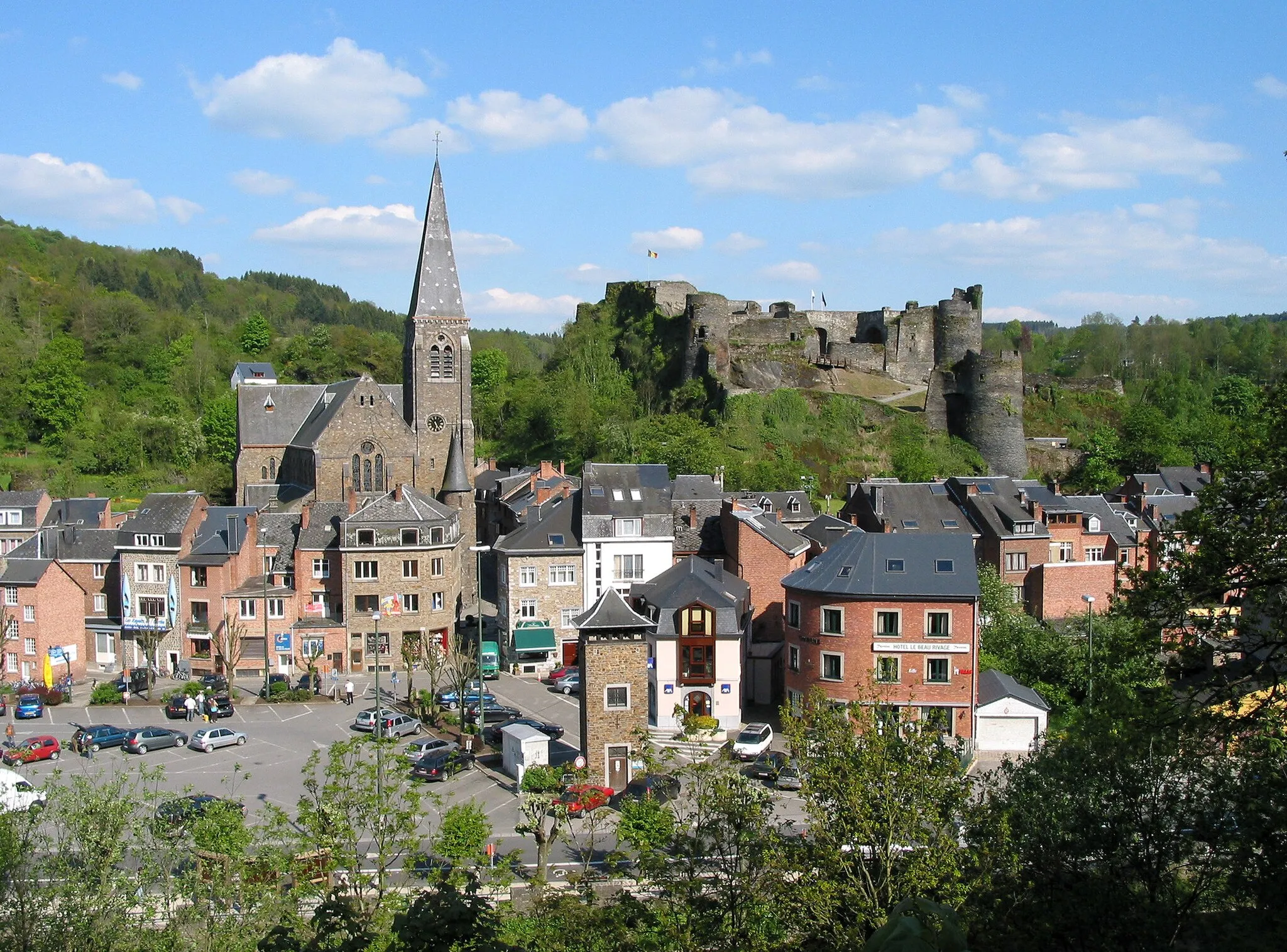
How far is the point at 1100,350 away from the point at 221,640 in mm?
85982

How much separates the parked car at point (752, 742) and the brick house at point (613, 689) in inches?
158

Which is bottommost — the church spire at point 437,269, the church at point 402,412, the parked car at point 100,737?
the parked car at point 100,737

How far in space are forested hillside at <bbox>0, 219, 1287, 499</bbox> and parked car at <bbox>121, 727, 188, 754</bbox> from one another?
3351 centimetres

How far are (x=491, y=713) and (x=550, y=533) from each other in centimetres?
897

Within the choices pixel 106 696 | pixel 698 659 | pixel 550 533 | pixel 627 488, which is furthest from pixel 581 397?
pixel 698 659

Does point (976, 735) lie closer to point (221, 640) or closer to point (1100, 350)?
point (221, 640)

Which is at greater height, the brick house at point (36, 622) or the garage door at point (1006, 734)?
the brick house at point (36, 622)

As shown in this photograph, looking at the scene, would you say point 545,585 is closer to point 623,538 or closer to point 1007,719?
point 623,538

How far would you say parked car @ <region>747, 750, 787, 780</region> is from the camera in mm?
27906

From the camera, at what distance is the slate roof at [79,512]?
45719 mm

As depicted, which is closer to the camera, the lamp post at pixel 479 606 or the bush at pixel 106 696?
the lamp post at pixel 479 606

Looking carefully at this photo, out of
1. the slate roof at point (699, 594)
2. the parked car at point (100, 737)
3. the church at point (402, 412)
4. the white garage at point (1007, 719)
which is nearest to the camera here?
the white garage at point (1007, 719)

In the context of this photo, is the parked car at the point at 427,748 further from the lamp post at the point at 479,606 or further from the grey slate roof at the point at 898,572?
the grey slate roof at the point at 898,572

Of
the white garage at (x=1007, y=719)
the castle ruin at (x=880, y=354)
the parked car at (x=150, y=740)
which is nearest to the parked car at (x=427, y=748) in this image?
the parked car at (x=150, y=740)
